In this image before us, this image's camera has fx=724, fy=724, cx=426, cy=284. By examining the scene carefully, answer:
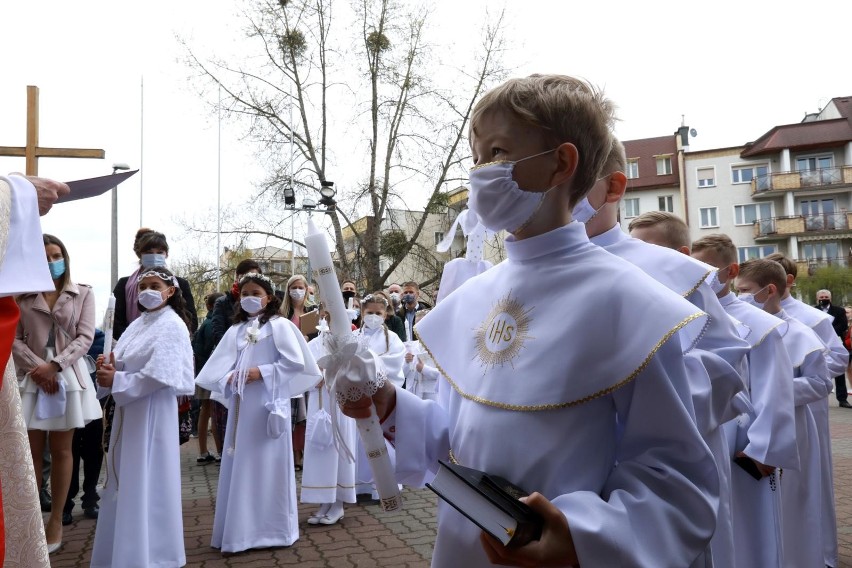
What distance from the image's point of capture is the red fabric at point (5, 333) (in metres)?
2.42

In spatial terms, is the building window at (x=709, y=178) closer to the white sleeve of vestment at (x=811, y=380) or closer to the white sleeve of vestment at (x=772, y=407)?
the white sleeve of vestment at (x=811, y=380)

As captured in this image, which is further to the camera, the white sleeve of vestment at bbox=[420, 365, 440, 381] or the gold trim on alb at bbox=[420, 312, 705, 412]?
the white sleeve of vestment at bbox=[420, 365, 440, 381]

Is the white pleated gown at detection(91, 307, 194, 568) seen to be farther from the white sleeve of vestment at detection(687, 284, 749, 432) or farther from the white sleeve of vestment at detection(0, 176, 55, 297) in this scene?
the white sleeve of vestment at detection(687, 284, 749, 432)

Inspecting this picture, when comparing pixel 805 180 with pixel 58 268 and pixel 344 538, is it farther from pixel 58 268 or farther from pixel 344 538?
pixel 58 268

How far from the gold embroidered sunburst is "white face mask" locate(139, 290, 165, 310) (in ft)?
14.3

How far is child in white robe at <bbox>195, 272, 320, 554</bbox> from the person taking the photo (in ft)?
20.0

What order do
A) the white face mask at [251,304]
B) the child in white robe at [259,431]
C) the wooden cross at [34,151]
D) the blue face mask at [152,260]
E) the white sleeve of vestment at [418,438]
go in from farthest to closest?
the white face mask at [251,304]
the blue face mask at [152,260]
the child in white robe at [259,431]
the wooden cross at [34,151]
the white sleeve of vestment at [418,438]

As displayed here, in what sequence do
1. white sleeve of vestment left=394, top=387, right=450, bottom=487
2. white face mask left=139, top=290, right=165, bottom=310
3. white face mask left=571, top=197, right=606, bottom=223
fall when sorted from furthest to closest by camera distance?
white face mask left=139, top=290, right=165, bottom=310, white face mask left=571, top=197, right=606, bottom=223, white sleeve of vestment left=394, top=387, right=450, bottom=487

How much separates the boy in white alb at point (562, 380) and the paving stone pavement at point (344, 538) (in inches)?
156

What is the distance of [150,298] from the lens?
5703 mm

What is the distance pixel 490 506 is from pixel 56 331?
5.87 metres

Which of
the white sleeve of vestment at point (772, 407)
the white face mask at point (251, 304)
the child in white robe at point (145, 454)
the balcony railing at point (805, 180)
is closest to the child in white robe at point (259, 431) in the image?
the white face mask at point (251, 304)

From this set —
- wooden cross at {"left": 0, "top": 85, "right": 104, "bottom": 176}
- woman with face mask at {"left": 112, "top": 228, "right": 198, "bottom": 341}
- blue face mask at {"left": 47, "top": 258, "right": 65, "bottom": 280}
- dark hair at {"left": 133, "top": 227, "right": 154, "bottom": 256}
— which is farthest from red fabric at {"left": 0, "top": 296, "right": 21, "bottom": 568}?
dark hair at {"left": 133, "top": 227, "right": 154, "bottom": 256}

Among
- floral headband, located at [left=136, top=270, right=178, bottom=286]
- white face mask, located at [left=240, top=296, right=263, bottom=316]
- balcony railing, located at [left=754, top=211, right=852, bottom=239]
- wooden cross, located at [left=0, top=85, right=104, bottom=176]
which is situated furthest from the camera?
balcony railing, located at [left=754, top=211, right=852, bottom=239]
